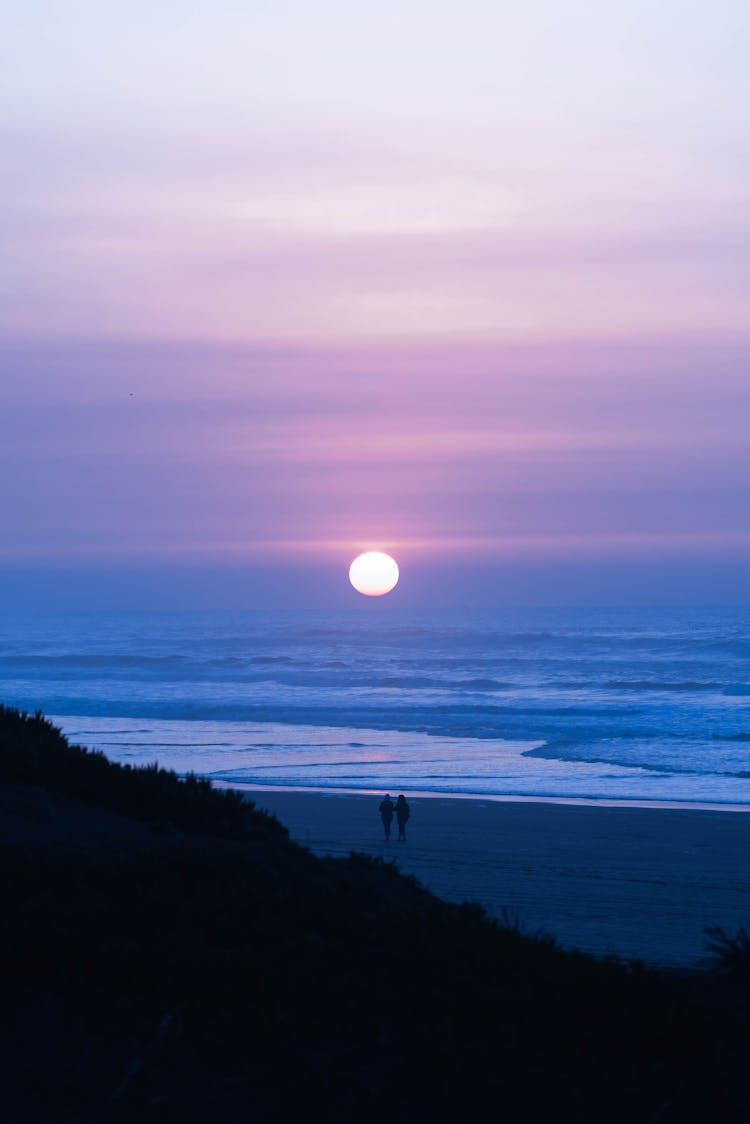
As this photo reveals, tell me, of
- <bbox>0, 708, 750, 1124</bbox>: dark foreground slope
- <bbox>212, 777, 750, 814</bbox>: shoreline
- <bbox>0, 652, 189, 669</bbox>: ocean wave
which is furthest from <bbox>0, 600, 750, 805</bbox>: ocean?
<bbox>0, 708, 750, 1124</bbox>: dark foreground slope

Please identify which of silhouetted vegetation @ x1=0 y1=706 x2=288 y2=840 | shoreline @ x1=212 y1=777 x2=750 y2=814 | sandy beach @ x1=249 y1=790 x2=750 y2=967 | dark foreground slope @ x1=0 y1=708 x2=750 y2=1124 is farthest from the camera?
shoreline @ x1=212 y1=777 x2=750 y2=814

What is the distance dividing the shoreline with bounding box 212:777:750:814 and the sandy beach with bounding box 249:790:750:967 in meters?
0.39

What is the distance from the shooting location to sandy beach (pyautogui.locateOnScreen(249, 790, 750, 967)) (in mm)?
15070

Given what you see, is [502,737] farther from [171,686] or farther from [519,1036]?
[519,1036]

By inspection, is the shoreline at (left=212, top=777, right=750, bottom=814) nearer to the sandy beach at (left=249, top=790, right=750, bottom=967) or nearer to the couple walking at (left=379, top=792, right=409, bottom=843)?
the sandy beach at (left=249, top=790, right=750, bottom=967)

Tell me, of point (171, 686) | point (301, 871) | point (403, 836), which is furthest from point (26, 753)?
point (171, 686)

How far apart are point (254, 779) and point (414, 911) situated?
23.2 meters

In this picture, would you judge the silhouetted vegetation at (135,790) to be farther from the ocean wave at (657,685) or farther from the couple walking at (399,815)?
the ocean wave at (657,685)

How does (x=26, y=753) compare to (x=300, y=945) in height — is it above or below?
above

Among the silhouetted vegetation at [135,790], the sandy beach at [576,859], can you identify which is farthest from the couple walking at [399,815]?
the silhouetted vegetation at [135,790]

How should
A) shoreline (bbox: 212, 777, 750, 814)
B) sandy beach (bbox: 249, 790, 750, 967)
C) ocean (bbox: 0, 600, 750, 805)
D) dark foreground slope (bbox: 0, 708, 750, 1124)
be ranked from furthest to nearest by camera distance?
ocean (bbox: 0, 600, 750, 805) < shoreline (bbox: 212, 777, 750, 814) < sandy beach (bbox: 249, 790, 750, 967) < dark foreground slope (bbox: 0, 708, 750, 1124)

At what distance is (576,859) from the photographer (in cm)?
2009

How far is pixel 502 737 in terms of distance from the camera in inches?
1631

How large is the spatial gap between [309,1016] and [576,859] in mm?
14871
